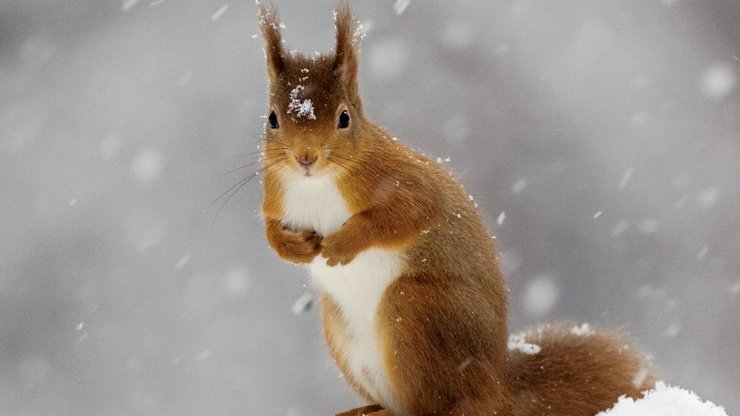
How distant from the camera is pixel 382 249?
197cm

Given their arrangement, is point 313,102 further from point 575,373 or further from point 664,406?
point 664,406

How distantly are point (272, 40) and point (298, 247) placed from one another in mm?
409

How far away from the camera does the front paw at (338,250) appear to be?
1898 millimetres

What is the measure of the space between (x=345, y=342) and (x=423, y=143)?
2390 mm

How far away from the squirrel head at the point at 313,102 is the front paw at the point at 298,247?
13 cm

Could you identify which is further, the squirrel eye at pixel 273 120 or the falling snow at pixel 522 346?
the falling snow at pixel 522 346

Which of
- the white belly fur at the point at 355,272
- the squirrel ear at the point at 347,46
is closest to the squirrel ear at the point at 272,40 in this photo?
the squirrel ear at the point at 347,46

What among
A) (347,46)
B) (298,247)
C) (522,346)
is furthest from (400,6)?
(298,247)

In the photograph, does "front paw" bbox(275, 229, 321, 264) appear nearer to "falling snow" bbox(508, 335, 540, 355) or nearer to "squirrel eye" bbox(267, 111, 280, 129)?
"squirrel eye" bbox(267, 111, 280, 129)

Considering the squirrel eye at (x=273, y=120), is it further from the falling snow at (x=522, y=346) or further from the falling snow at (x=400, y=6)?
the falling snow at (x=400, y=6)

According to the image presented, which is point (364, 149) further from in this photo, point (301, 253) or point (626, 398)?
point (626, 398)

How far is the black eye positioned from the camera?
193 centimetres

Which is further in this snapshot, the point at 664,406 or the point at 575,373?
the point at 575,373

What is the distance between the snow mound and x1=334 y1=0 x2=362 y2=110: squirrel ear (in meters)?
0.85
